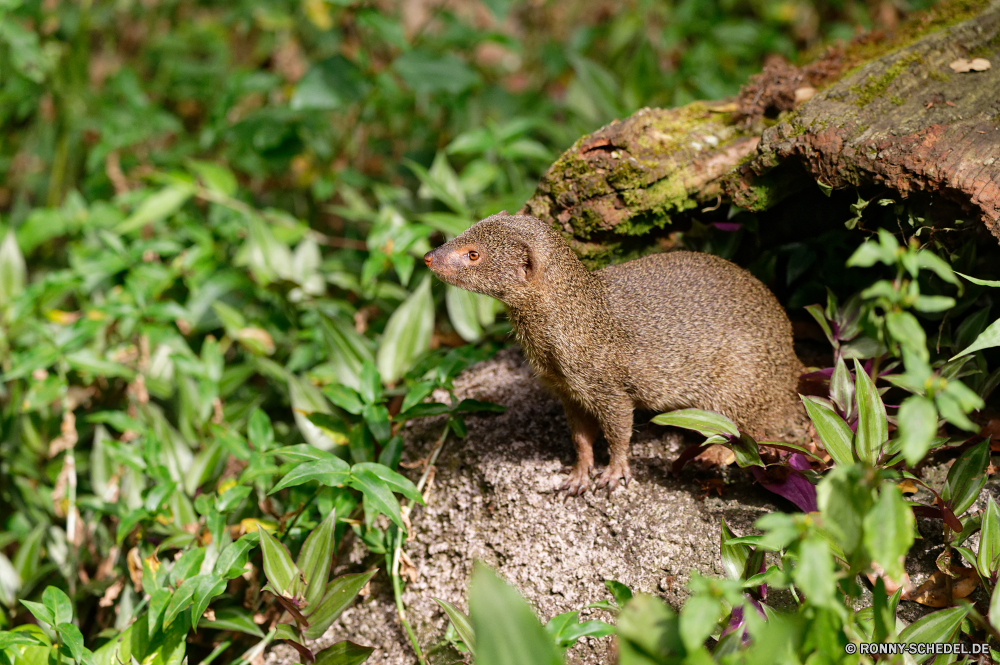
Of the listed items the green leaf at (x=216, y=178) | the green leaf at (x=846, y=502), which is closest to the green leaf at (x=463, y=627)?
the green leaf at (x=846, y=502)

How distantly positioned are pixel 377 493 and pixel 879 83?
9.35ft

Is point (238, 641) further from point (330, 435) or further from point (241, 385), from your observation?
point (241, 385)

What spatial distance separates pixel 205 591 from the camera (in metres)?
2.79

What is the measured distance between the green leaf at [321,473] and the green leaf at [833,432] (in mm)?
1791

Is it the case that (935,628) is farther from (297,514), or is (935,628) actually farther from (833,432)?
(297,514)

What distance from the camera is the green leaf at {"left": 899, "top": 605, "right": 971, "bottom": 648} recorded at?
241 centimetres

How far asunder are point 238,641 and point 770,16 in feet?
22.3

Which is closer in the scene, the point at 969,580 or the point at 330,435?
the point at 969,580

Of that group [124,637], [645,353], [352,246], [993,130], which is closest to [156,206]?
[352,246]

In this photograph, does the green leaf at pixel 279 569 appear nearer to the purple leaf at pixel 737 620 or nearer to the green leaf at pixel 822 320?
the purple leaf at pixel 737 620

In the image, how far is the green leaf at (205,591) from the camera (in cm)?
274

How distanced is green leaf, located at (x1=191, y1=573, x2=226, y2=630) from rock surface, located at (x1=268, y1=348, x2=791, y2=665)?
0.55 meters

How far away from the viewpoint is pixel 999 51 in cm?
341

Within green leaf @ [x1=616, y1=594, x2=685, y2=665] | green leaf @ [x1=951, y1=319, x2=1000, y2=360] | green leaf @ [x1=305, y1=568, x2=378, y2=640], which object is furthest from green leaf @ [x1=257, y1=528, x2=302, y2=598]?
green leaf @ [x1=951, y1=319, x2=1000, y2=360]
